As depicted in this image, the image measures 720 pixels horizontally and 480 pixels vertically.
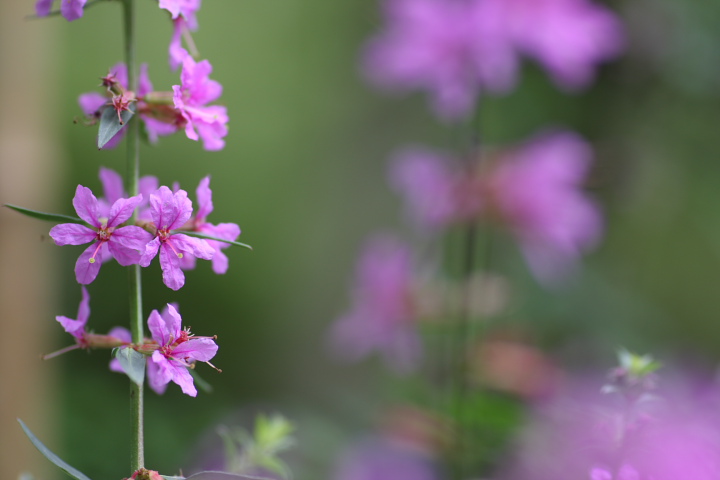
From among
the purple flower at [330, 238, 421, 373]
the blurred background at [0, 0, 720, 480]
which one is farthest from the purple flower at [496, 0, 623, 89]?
the purple flower at [330, 238, 421, 373]

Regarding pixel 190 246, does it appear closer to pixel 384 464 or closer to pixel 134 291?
pixel 134 291

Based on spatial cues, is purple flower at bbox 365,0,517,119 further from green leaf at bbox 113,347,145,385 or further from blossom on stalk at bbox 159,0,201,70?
green leaf at bbox 113,347,145,385

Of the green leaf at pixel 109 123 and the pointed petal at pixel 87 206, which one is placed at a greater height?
the green leaf at pixel 109 123

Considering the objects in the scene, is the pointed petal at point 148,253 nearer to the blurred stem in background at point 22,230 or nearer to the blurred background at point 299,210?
the blurred background at point 299,210

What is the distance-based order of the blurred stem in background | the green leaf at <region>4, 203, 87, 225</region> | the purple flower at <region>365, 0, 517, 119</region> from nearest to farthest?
1. the green leaf at <region>4, 203, 87, 225</region>
2. the purple flower at <region>365, 0, 517, 119</region>
3. the blurred stem in background

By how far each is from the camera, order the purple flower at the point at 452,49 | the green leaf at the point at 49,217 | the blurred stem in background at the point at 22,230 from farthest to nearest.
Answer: the blurred stem in background at the point at 22,230
the purple flower at the point at 452,49
the green leaf at the point at 49,217

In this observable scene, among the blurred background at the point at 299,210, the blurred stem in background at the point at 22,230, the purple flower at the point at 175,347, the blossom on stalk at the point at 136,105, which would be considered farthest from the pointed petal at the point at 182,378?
the blurred stem in background at the point at 22,230

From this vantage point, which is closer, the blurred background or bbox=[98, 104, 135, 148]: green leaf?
bbox=[98, 104, 135, 148]: green leaf
